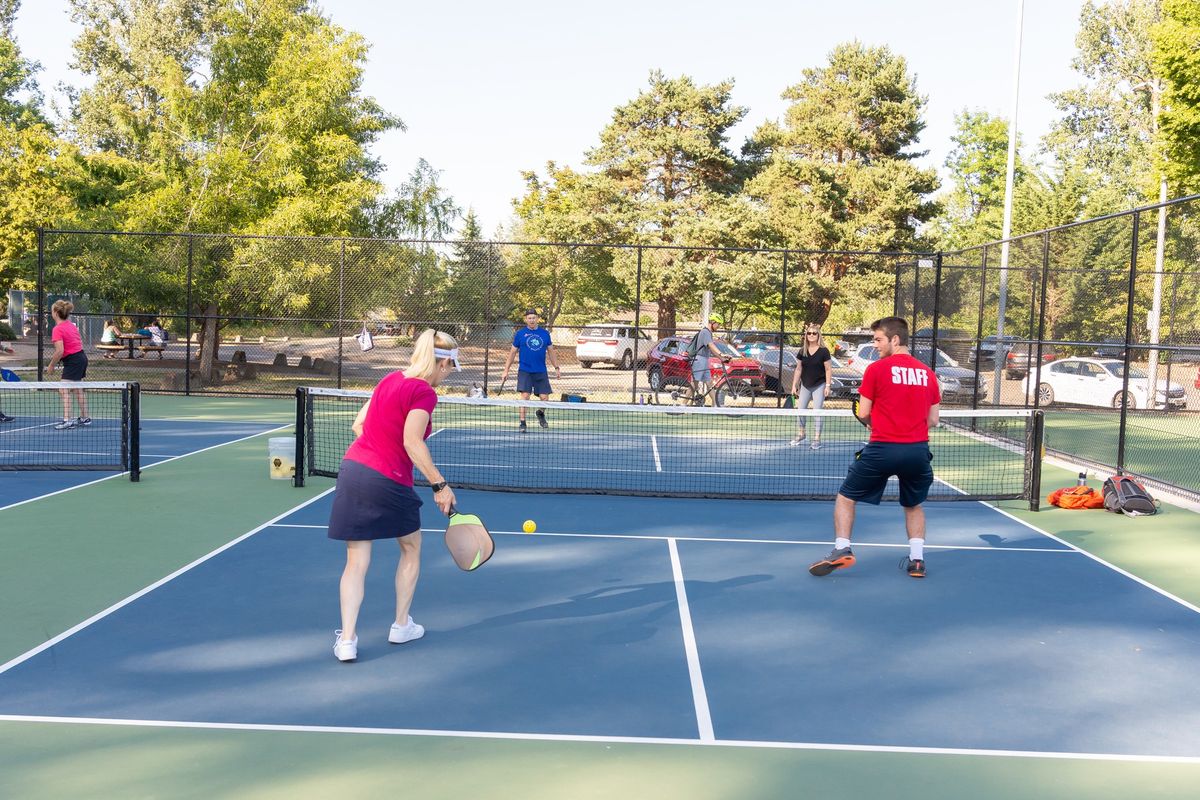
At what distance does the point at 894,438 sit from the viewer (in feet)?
23.1

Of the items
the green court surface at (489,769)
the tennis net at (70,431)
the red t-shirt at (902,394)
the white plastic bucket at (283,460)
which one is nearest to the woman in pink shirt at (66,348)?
the tennis net at (70,431)

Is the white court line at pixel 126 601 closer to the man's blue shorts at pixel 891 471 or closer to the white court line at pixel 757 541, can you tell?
the white court line at pixel 757 541

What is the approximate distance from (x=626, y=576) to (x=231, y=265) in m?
17.9

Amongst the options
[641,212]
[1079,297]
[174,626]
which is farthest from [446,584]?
[641,212]

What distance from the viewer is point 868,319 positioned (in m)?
45.1

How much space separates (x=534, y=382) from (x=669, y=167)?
23.1 metres

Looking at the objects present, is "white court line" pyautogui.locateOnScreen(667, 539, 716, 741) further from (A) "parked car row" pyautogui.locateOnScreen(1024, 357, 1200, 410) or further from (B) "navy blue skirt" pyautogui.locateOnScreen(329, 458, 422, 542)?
(A) "parked car row" pyautogui.locateOnScreen(1024, 357, 1200, 410)

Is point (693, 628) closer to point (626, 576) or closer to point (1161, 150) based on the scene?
point (626, 576)

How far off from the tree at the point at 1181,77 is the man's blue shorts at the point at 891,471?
16477 mm

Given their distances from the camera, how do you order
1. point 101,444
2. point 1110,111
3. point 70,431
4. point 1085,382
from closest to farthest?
point 101,444 < point 70,431 < point 1085,382 < point 1110,111

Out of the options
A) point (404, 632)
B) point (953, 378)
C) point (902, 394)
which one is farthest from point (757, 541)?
point (953, 378)

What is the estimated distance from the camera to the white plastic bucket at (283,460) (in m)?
10.8

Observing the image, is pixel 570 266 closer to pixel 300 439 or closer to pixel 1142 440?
pixel 1142 440

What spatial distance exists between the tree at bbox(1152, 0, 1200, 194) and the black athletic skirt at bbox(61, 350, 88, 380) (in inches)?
779
